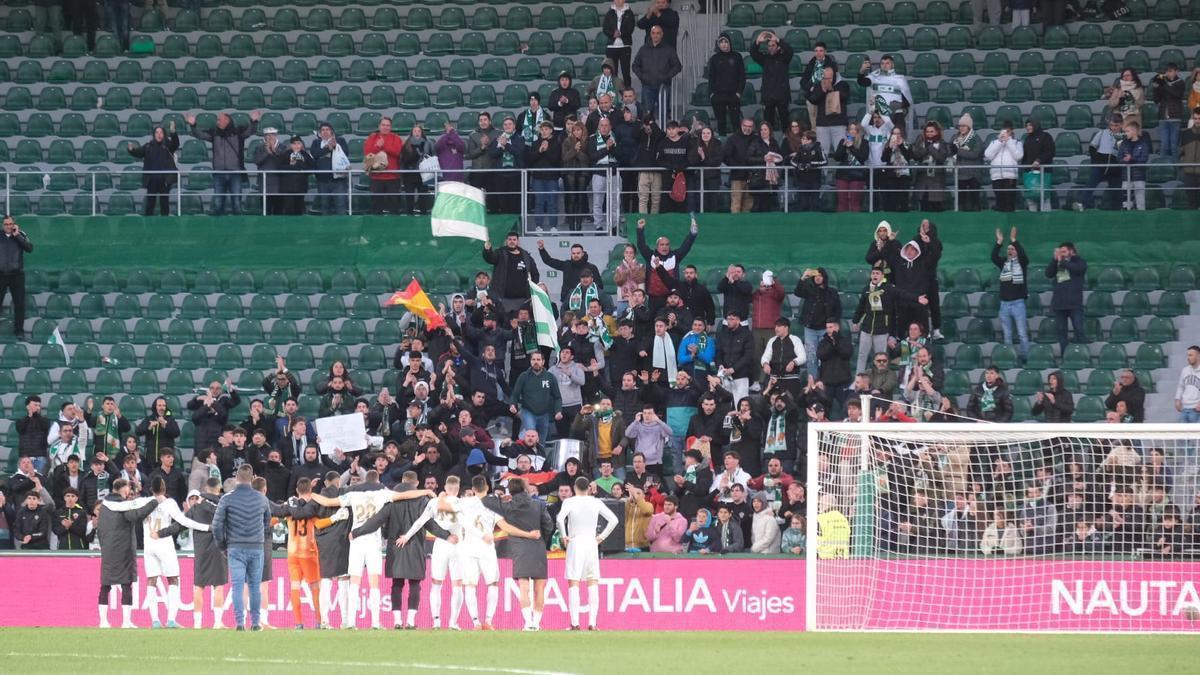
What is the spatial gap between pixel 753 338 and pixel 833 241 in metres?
3.45

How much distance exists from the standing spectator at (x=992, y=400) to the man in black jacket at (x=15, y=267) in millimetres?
13243

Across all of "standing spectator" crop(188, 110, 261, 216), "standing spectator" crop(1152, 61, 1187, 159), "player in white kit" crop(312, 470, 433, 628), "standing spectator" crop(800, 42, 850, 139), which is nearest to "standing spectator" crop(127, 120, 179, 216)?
"standing spectator" crop(188, 110, 261, 216)

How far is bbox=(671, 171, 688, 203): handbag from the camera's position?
27.0m

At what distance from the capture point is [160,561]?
2069 centimetres

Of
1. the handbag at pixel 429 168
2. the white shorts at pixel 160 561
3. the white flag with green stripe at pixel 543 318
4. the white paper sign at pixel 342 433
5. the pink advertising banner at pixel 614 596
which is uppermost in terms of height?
the handbag at pixel 429 168

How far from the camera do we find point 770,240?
2744 centimetres

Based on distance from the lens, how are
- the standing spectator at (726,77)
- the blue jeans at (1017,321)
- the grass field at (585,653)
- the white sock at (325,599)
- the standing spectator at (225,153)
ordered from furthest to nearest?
the standing spectator at (225,153) → the standing spectator at (726,77) → the blue jeans at (1017,321) → the white sock at (325,599) → the grass field at (585,653)

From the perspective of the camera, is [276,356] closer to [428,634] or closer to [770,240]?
[770,240]

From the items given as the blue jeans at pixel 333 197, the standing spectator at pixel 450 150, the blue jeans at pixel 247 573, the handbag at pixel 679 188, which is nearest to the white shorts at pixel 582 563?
the blue jeans at pixel 247 573

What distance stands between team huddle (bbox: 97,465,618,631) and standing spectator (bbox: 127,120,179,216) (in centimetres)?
943

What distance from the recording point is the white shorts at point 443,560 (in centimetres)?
1981

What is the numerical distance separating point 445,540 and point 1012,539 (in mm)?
5831

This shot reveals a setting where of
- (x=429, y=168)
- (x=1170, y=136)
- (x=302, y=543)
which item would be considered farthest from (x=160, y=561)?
(x=1170, y=136)

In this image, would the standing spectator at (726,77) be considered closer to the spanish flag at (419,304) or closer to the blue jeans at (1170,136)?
the blue jeans at (1170,136)
